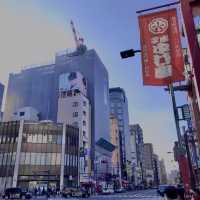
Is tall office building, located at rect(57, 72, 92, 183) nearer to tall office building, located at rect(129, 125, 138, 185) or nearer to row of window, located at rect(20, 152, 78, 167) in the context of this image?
row of window, located at rect(20, 152, 78, 167)

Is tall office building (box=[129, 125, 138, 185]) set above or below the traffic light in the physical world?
above

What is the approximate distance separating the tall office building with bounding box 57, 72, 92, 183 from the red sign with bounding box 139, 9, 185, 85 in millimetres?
68832

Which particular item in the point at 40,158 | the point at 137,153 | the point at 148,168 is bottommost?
the point at 40,158

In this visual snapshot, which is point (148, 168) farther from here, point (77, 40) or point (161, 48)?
point (161, 48)

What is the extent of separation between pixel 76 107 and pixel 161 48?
7542 cm

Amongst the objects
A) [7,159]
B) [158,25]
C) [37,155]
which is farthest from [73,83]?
[158,25]

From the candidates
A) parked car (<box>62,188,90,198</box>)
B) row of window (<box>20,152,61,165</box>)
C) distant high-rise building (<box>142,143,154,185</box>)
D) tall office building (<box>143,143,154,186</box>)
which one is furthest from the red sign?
distant high-rise building (<box>142,143,154,185</box>)

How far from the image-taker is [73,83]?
300 ft

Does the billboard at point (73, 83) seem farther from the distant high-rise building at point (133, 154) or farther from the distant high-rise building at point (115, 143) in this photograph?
the distant high-rise building at point (133, 154)

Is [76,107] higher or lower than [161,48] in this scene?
higher

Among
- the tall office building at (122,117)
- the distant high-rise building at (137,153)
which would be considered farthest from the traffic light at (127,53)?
the distant high-rise building at (137,153)

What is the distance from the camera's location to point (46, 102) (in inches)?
4377

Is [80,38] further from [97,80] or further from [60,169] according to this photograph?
[60,169]

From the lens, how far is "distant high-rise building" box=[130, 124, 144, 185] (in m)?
157
